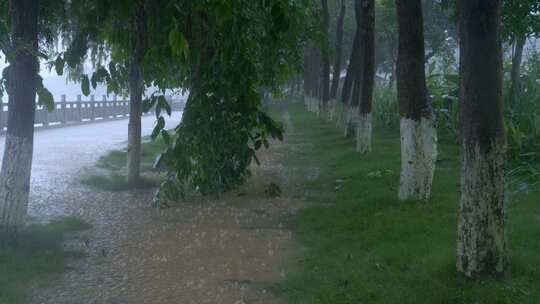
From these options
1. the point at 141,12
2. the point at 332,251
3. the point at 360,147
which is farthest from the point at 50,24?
the point at 360,147

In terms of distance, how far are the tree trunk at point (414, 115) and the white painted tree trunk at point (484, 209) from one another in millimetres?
2887

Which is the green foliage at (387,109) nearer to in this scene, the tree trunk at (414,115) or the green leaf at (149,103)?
the tree trunk at (414,115)

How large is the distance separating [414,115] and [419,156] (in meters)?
0.49

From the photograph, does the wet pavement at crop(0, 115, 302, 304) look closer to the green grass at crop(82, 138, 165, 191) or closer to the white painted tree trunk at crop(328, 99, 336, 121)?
the green grass at crop(82, 138, 165, 191)

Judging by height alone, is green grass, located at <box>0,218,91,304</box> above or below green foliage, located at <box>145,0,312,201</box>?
below

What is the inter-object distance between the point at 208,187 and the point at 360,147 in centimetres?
577

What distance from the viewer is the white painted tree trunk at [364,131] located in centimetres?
1376

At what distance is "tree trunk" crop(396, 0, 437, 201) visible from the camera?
801cm

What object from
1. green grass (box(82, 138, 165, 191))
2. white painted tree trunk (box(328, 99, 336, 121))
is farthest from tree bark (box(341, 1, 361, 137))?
white painted tree trunk (box(328, 99, 336, 121))

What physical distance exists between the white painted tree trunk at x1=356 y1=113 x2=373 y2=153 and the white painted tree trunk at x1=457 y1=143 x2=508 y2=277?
28.4 ft

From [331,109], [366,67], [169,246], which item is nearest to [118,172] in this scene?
[366,67]

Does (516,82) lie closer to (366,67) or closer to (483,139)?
(366,67)

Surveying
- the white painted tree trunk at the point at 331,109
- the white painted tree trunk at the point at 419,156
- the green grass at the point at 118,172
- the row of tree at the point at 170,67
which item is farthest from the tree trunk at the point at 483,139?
the white painted tree trunk at the point at 331,109

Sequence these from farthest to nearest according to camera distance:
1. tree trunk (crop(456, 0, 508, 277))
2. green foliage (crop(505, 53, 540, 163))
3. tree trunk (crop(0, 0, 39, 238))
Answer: green foliage (crop(505, 53, 540, 163)), tree trunk (crop(0, 0, 39, 238)), tree trunk (crop(456, 0, 508, 277))
